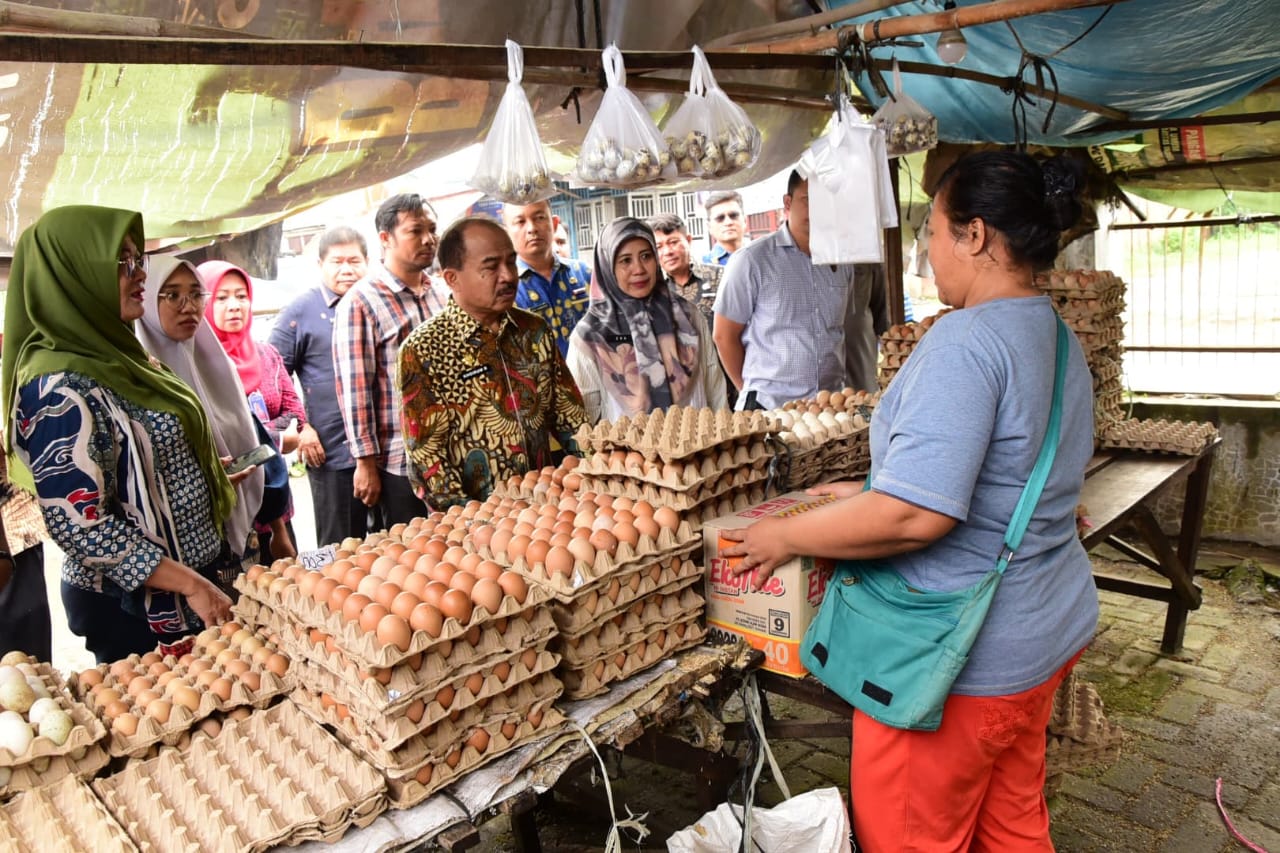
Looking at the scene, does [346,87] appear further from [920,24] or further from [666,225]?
[666,225]

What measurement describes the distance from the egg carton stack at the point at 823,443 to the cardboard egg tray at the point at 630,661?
640 mm

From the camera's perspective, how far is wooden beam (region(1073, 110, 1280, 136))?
500 centimetres

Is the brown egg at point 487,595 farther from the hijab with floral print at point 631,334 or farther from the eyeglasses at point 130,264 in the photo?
the hijab with floral print at point 631,334

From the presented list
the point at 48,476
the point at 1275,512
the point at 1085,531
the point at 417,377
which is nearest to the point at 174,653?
the point at 48,476

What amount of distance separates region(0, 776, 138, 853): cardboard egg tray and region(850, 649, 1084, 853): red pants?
1.47 m

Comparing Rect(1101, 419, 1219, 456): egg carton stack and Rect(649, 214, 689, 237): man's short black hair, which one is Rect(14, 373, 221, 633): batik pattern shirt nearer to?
Rect(649, 214, 689, 237): man's short black hair

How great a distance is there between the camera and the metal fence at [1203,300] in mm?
6418

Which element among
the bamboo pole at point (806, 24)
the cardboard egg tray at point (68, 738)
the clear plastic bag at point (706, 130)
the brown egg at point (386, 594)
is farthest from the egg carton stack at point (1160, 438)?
the cardboard egg tray at point (68, 738)

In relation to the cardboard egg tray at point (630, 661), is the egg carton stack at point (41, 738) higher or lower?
higher

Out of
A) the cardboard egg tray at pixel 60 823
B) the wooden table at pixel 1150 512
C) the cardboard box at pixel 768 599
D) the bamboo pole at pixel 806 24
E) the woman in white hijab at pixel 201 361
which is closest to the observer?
the cardboard egg tray at pixel 60 823

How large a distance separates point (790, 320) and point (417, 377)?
194 cm

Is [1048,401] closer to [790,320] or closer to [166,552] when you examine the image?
[166,552]

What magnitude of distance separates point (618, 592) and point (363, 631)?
23.6 inches

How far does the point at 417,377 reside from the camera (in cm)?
307
